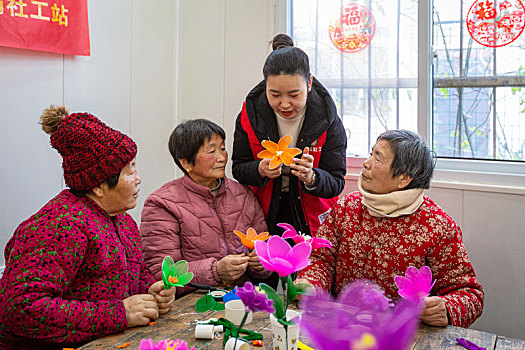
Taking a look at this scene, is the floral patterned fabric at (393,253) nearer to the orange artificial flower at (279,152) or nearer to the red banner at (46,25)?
the orange artificial flower at (279,152)

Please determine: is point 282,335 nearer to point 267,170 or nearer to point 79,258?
point 79,258

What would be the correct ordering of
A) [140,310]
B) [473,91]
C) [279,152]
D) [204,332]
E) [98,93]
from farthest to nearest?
1. [98,93]
2. [473,91]
3. [279,152]
4. [140,310]
5. [204,332]

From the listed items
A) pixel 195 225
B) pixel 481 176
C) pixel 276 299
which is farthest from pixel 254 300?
pixel 481 176

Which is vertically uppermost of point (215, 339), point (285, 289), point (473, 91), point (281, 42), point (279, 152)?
point (281, 42)

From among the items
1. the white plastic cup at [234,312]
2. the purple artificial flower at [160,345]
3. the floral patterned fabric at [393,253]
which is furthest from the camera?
the floral patterned fabric at [393,253]

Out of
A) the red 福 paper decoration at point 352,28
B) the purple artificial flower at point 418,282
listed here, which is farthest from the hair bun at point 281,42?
the purple artificial flower at point 418,282

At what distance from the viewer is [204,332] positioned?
1494 millimetres

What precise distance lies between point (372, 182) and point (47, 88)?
69.4 inches

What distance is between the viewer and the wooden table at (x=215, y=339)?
4.86 ft

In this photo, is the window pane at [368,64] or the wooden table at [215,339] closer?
the wooden table at [215,339]

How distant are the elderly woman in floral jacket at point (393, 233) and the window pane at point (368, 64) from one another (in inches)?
36.6

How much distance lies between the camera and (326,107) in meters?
2.42

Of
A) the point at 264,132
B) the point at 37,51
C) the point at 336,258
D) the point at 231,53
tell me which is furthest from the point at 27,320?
the point at 231,53

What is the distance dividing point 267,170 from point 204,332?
95 centimetres
